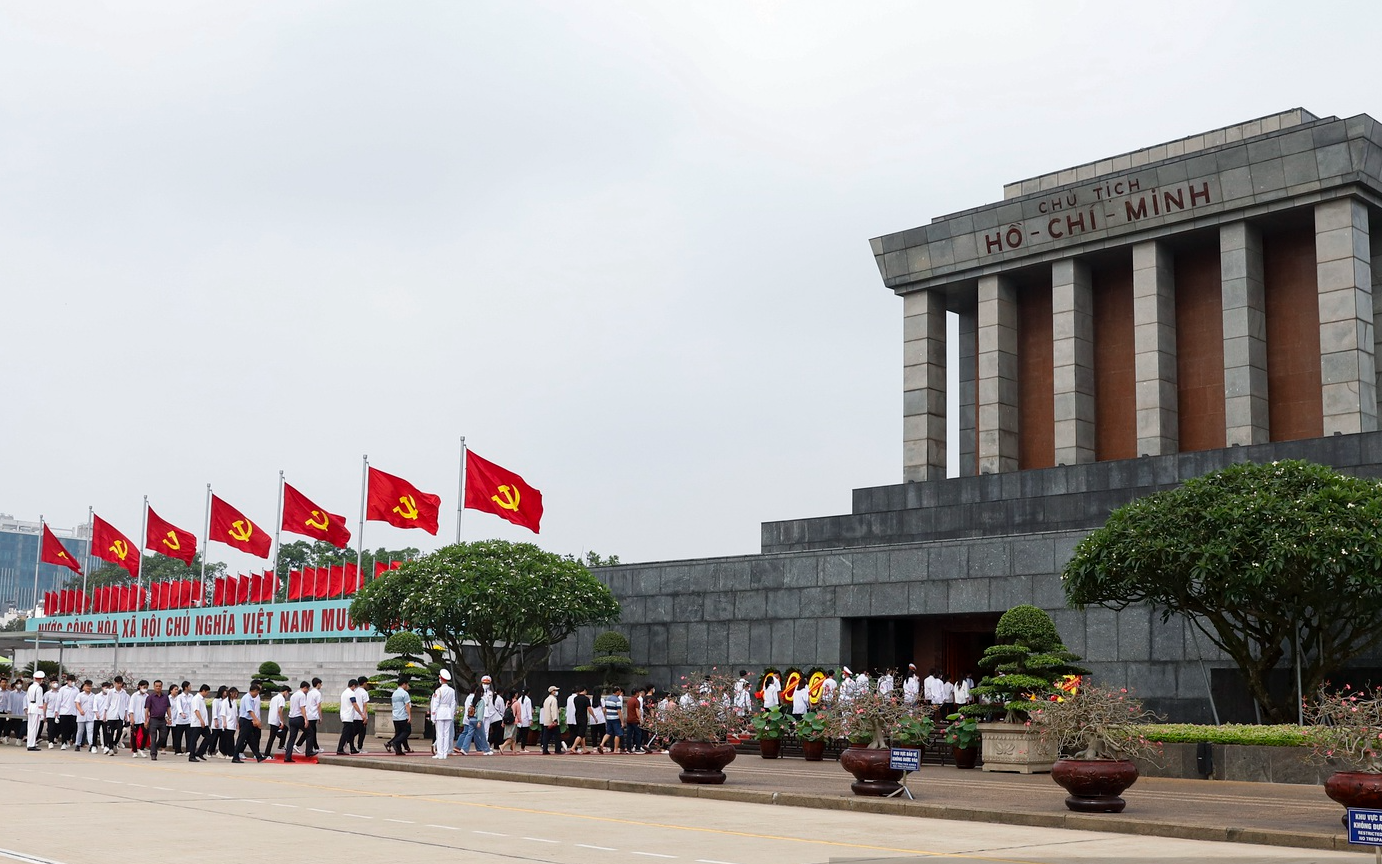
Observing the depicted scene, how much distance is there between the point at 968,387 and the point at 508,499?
14.5m

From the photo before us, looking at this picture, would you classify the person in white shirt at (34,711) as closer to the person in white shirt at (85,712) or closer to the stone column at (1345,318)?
the person in white shirt at (85,712)

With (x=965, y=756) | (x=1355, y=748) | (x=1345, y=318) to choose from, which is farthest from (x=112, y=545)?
(x=1355, y=748)

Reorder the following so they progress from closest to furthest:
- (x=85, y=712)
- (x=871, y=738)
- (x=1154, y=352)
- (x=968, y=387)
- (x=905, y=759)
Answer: (x=905, y=759), (x=871, y=738), (x=85, y=712), (x=1154, y=352), (x=968, y=387)

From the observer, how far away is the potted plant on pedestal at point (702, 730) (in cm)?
2050

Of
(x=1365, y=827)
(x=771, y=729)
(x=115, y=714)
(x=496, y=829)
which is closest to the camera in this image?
(x=1365, y=827)

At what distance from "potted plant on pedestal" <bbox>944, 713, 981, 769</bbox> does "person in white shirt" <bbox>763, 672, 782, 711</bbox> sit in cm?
667

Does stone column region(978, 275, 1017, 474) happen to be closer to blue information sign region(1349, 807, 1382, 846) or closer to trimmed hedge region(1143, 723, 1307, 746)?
trimmed hedge region(1143, 723, 1307, 746)

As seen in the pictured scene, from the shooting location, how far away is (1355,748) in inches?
576

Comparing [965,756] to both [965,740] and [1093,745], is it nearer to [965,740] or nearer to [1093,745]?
[965,740]

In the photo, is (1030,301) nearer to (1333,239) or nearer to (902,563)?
(1333,239)

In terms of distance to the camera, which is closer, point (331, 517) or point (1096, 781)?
point (1096, 781)

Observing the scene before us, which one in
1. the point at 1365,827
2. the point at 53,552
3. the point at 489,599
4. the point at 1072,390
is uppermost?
the point at 1072,390

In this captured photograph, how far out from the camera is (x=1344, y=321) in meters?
33.9

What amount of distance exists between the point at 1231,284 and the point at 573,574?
1820 cm
